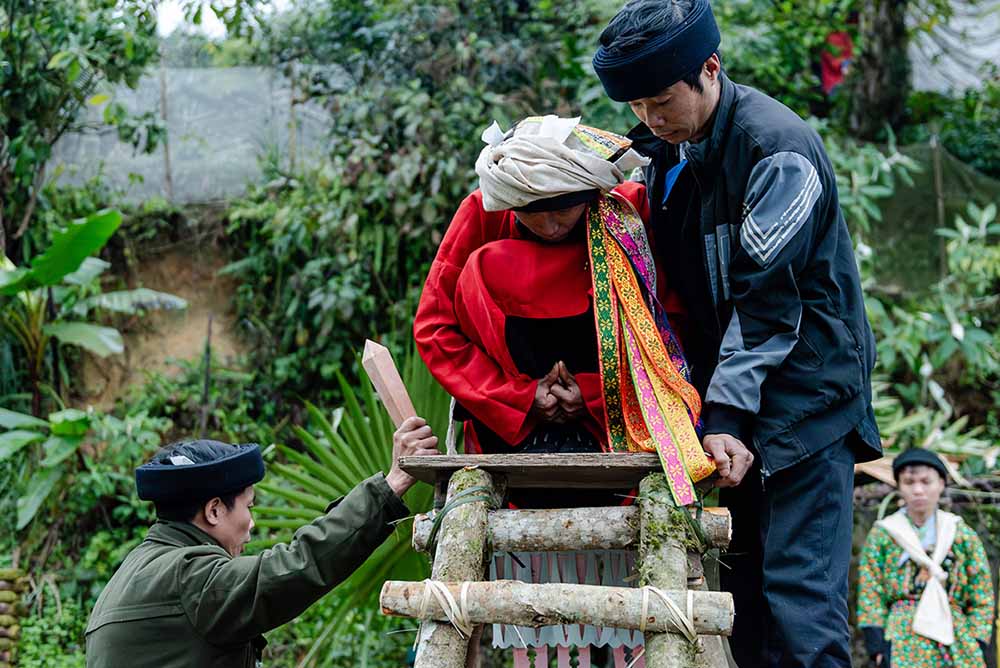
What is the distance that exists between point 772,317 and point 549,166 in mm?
643

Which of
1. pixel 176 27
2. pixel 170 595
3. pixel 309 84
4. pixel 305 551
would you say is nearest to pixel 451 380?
pixel 305 551

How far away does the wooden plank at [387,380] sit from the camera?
9.46ft

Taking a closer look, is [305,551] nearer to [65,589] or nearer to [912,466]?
[912,466]

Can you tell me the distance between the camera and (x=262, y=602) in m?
2.63

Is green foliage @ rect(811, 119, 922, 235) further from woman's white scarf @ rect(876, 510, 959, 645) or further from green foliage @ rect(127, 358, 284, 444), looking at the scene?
green foliage @ rect(127, 358, 284, 444)

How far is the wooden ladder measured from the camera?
83.5 inches

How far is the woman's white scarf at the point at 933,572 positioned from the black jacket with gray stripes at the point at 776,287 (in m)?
2.80

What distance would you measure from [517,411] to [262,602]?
77 cm

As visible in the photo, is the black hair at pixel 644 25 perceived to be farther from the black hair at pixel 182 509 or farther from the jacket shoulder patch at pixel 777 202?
the black hair at pixel 182 509

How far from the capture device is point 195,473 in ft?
9.20

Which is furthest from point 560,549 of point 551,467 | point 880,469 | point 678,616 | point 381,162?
point 381,162

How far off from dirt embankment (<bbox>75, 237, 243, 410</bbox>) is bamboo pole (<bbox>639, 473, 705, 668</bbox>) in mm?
5741

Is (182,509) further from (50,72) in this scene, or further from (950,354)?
(950,354)

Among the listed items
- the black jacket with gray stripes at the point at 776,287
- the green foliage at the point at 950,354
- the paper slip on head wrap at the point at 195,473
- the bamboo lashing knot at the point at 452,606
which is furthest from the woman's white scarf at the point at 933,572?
the bamboo lashing knot at the point at 452,606
